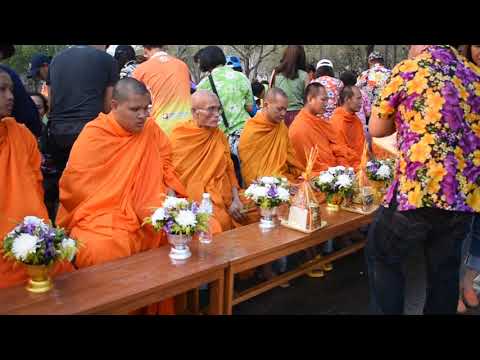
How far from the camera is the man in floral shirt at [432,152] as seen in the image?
240cm

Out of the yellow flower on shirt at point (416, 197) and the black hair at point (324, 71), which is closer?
the yellow flower on shirt at point (416, 197)

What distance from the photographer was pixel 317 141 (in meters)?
5.63

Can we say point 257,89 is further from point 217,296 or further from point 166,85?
point 217,296

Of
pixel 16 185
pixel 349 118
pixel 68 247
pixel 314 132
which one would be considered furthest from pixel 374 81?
pixel 68 247

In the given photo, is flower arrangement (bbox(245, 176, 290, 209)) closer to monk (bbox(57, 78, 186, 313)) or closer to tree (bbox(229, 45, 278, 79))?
monk (bbox(57, 78, 186, 313))

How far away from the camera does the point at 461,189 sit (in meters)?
2.44

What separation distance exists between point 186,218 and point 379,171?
2578mm

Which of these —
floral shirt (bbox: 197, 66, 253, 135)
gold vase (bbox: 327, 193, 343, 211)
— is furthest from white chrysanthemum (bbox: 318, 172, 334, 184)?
floral shirt (bbox: 197, 66, 253, 135)

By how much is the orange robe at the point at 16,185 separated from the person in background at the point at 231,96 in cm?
259

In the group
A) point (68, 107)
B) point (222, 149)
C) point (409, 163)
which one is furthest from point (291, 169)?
point (409, 163)

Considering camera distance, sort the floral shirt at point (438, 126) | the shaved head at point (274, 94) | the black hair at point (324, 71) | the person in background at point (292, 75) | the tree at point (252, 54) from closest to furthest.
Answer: the floral shirt at point (438, 126), the shaved head at point (274, 94), the person in background at point (292, 75), the black hair at point (324, 71), the tree at point (252, 54)

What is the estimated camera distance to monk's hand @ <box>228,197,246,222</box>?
4344 millimetres

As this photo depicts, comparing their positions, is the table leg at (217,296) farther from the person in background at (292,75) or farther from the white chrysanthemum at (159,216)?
the person in background at (292,75)

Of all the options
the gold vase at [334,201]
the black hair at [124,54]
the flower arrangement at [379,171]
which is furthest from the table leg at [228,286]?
the black hair at [124,54]
